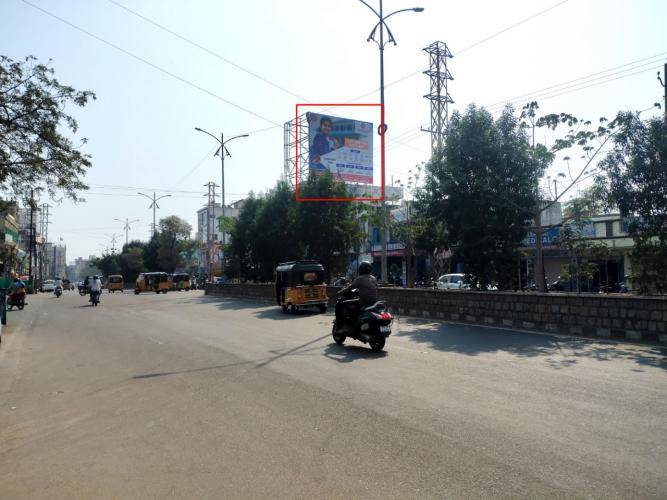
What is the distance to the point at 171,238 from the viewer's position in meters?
77.8

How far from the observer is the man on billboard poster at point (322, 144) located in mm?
35312

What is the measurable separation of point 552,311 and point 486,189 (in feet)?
16.5

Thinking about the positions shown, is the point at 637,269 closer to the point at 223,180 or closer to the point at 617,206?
the point at 617,206

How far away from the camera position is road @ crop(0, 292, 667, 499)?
4129mm

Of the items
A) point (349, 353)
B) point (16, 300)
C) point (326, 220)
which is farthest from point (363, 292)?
point (16, 300)

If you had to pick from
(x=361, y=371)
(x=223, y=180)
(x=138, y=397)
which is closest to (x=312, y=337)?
(x=361, y=371)

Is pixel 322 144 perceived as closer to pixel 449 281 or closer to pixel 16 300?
pixel 449 281

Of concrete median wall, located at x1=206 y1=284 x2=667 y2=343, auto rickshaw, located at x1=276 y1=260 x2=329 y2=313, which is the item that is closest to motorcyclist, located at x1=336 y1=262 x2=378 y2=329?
concrete median wall, located at x1=206 y1=284 x2=667 y2=343

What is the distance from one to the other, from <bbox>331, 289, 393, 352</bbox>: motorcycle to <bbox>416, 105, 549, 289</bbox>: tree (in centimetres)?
761

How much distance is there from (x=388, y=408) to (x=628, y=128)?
39.1ft

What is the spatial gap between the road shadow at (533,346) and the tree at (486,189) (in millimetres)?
4004

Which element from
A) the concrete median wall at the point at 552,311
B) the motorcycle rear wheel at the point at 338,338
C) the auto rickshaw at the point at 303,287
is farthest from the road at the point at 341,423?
the auto rickshaw at the point at 303,287

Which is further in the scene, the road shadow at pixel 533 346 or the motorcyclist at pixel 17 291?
the motorcyclist at pixel 17 291

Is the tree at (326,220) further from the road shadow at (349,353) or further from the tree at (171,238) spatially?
the tree at (171,238)
